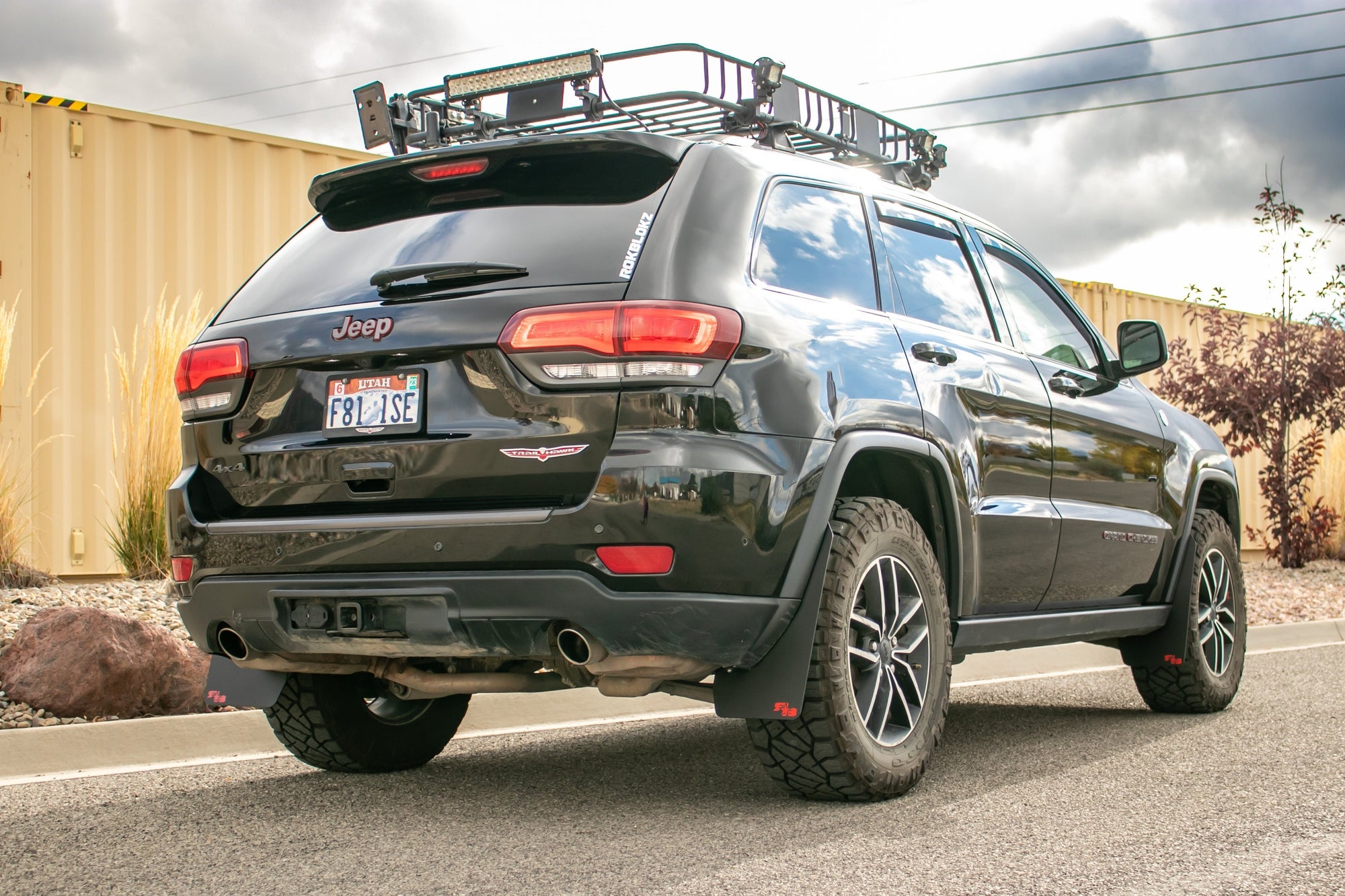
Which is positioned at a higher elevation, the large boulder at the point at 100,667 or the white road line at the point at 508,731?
the large boulder at the point at 100,667

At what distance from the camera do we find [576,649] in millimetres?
3381

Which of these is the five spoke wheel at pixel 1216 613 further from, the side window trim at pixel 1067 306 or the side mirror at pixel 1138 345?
the side window trim at pixel 1067 306

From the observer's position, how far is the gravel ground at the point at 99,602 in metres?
6.15

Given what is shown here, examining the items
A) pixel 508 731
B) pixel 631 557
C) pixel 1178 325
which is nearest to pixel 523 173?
pixel 631 557

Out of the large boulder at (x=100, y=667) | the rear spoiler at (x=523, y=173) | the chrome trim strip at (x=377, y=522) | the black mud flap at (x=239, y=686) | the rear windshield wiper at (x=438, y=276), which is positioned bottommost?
the large boulder at (x=100, y=667)

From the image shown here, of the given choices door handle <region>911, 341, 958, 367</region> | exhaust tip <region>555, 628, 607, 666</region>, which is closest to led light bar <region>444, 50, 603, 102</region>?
door handle <region>911, 341, 958, 367</region>

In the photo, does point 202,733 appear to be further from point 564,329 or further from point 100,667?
point 564,329

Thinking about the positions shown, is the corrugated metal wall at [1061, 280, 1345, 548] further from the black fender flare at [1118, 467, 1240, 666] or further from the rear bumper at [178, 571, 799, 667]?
the rear bumper at [178, 571, 799, 667]

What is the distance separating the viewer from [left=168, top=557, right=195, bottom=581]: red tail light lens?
12.5 ft

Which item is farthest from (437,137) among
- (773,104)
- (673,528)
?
(673,528)

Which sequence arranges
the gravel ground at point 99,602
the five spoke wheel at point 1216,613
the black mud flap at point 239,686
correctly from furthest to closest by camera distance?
1. the gravel ground at point 99,602
2. the five spoke wheel at point 1216,613
3. the black mud flap at point 239,686

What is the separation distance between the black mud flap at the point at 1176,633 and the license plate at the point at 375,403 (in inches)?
144

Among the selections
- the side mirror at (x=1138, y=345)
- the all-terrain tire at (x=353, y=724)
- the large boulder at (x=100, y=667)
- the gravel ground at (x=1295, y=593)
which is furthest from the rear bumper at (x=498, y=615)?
the gravel ground at (x=1295, y=593)

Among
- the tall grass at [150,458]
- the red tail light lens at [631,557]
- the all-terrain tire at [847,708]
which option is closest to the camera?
the red tail light lens at [631,557]
